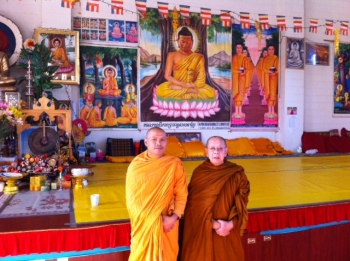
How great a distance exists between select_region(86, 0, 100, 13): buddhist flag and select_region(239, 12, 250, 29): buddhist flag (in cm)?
316

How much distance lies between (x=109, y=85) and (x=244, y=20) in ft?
11.1

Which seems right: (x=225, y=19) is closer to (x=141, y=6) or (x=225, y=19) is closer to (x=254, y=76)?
(x=254, y=76)

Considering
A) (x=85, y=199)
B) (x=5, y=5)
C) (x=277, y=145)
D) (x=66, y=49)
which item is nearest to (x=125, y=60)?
(x=66, y=49)

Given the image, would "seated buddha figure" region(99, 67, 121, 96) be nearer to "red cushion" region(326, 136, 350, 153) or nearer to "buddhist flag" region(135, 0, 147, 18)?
"buddhist flag" region(135, 0, 147, 18)

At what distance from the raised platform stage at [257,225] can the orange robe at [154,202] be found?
0.38 metres

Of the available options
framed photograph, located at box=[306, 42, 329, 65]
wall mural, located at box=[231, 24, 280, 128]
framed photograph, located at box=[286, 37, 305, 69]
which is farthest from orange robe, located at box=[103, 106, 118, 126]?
framed photograph, located at box=[306, 42, 329, 65]

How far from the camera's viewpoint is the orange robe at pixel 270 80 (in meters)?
8.14

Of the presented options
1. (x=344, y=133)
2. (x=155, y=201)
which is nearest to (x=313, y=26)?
(x=344, y=133)

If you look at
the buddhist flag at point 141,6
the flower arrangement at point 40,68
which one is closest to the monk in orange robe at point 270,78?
the buddhist flag at point 141,6

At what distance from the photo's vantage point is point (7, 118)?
12.6 feet

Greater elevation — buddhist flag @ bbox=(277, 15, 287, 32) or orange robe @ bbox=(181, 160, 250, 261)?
buddhist flag @ bbox=(277, 15, 287, 32)

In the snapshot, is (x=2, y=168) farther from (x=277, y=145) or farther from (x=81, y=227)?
(x=277, y=145)

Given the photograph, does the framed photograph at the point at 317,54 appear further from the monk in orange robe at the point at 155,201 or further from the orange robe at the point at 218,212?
the monk in orange robe at the point at 155,201

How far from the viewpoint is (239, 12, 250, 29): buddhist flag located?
792cm
